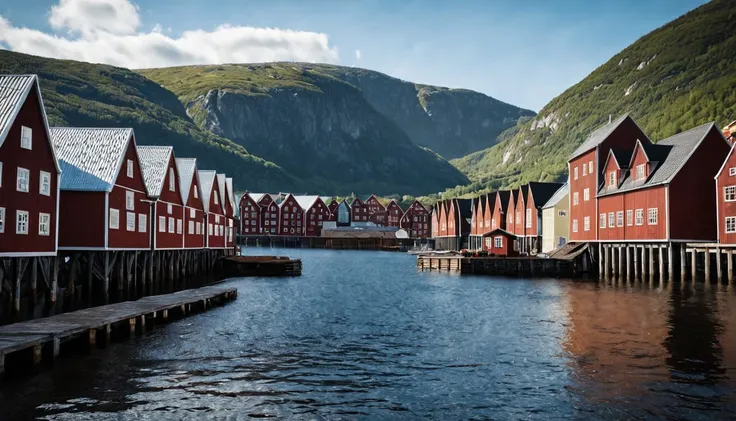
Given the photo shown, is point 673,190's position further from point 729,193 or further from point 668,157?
point 668,157

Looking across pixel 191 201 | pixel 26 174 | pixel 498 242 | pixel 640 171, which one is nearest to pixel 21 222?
pixel 26 174

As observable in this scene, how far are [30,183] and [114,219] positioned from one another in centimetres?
1048

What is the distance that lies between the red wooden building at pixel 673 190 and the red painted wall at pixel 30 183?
48.1 metres

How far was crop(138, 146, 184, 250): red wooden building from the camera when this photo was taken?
55125 millimetres

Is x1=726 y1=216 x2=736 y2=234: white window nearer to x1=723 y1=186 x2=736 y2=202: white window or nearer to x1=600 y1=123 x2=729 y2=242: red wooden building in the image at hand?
x1=723 y1=186 x2=736 y2=202: white window

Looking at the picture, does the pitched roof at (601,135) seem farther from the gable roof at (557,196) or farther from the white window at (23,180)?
the white window at (23,180)

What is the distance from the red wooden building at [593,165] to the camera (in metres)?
70.7

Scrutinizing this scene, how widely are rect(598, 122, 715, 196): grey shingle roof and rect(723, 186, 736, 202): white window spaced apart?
179 inches

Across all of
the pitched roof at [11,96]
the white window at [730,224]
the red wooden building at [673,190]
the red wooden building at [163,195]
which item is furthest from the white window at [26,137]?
the white window at [730,224]

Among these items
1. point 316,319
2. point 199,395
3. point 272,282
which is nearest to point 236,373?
point 199,395

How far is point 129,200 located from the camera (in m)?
48.8

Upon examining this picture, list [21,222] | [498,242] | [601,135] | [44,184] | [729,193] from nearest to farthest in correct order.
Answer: [21,222] < [44,184] < [729,193] < [601,135] < [498,242]

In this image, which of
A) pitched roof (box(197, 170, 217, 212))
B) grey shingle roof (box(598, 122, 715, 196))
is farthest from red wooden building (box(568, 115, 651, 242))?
pitched roof (box(197, 170, 217, 212))

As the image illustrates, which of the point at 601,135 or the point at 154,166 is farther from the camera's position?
the point at 601,135
